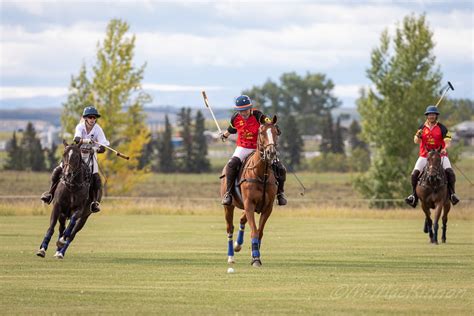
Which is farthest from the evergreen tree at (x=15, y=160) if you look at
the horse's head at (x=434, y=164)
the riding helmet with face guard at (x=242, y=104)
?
the riding helmet with face guard at (x=242, y=104)

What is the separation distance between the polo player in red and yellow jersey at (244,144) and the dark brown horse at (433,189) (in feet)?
25.0

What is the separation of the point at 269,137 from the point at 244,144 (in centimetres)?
172

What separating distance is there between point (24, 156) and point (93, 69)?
43.1 meters

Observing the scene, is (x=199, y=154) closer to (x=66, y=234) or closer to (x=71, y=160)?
(x=66, y=234)

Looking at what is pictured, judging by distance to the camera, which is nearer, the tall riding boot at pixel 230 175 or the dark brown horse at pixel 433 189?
the tall riding boot at pixel 230 175

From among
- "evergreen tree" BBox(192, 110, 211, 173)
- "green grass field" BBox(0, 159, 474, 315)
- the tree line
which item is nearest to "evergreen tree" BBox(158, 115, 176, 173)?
"evergreen tree" BBox(192, 110, 211, 173)

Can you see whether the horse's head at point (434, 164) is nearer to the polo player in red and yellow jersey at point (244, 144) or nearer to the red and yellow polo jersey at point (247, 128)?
the polo player in red and yellow jersey at point (244, 144)

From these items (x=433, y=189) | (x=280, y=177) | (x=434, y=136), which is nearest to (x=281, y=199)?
(x=280, y=177)

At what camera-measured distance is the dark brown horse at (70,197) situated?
22.2m

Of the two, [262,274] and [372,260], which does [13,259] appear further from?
[372,260]

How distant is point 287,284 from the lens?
17.2m

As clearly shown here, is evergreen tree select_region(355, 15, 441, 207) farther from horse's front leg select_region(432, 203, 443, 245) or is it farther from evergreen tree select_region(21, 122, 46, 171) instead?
evergreen tree select_region(21, 122, 46, 171)

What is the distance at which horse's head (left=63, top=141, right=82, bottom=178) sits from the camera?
874 inches

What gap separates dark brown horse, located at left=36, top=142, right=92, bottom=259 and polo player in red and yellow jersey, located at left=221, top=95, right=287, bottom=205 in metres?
2.82
